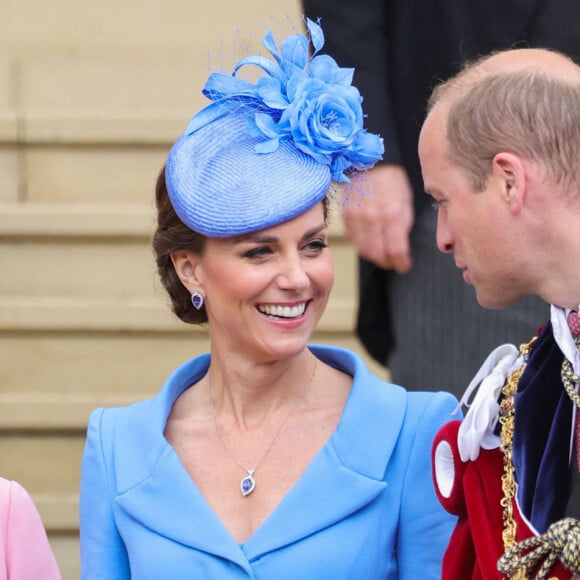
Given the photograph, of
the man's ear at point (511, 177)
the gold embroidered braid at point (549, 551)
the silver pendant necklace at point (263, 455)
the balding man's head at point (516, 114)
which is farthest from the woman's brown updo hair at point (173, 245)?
the gold embroidered braid at point (549, 551)

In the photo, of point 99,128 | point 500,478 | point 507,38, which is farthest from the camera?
point 99,128

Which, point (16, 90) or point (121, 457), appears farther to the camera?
point (16, 90)

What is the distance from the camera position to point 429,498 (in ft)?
11.0

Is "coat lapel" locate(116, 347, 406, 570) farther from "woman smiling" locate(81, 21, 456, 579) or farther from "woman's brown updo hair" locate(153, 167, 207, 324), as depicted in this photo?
"woman's brown updo hair" locate(153, 167, 207, 324)

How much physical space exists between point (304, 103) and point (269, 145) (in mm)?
117

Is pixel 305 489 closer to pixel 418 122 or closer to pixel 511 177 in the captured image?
pixel 511 177

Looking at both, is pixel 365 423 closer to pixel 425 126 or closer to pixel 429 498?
pixel 429 498

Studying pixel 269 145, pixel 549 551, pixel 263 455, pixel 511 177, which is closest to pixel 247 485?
pixel 263 455

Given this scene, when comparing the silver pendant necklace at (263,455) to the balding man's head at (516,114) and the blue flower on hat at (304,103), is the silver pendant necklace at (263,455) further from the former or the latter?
the balding man's head at (516,114)

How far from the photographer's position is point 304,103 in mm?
3348

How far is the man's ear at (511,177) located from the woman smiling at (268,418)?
672mm

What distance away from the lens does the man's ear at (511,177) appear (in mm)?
2689

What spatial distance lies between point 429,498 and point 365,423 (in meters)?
0.22

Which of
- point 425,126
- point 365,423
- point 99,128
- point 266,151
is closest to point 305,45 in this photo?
point 266,151
